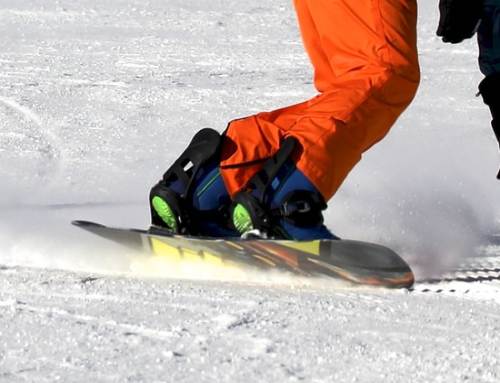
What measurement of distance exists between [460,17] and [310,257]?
829mm

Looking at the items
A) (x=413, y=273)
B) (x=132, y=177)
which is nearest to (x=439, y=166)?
(x=132, y=177)

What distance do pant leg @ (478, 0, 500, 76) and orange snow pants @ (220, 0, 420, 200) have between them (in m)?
0.21

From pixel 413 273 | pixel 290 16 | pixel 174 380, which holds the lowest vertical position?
pixel 290 16

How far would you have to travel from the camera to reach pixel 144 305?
2.71 metres

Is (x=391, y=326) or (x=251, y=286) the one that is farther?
(x=251, y=286)

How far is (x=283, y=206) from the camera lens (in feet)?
10.4

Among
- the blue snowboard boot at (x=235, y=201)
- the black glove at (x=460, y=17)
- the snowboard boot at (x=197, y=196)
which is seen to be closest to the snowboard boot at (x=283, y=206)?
the blue snowboard boot at (x=235, y=201)

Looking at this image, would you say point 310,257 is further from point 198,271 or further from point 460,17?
point 460,17

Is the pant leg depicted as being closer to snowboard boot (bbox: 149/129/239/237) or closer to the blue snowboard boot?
the blue snowboard boot

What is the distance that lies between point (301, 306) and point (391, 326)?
0.76 feet

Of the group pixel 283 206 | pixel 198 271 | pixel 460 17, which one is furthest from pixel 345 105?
pixel 198 271

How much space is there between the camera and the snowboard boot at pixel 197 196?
3.30 m

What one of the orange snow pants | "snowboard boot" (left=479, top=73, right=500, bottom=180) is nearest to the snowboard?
the orange snow pants

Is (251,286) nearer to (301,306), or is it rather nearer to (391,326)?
(301,306)
